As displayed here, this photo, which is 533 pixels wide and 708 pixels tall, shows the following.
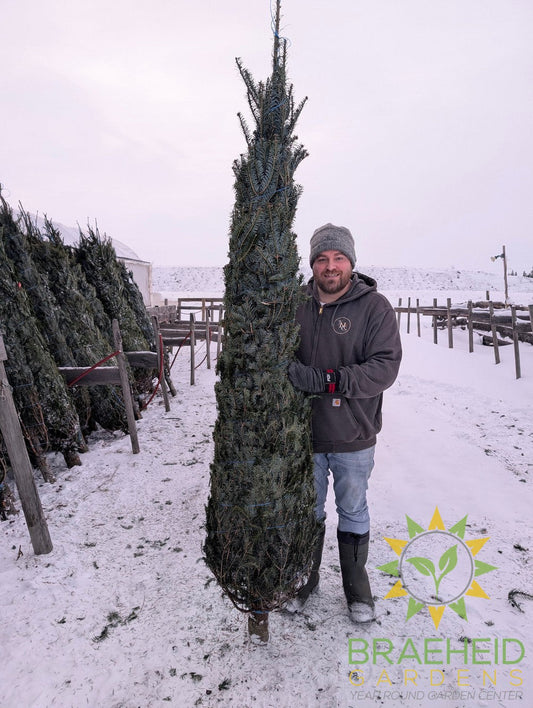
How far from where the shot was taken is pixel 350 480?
100 inches

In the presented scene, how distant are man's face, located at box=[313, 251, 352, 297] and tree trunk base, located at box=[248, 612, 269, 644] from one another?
6.91ft

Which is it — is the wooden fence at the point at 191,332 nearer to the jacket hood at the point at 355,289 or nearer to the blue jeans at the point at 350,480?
the jacket hood at the point at 355,289

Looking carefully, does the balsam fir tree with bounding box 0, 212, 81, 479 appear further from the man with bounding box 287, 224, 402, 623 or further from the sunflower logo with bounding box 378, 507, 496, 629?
the sunflower logo with bounding box 378, 507, 496, 629

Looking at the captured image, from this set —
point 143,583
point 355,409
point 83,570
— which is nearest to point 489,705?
point 355,409

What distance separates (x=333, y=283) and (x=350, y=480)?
1.32 m

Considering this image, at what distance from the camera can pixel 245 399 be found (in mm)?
2148

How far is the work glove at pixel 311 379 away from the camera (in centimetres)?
224

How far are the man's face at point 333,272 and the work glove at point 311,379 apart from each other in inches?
23.0

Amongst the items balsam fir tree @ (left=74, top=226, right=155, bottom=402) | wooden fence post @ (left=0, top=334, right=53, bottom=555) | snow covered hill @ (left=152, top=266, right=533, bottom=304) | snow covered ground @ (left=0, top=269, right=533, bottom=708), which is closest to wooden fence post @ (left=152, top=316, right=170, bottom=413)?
balsam fir tree @ (left=74, top=226, right=155, bottom=402)

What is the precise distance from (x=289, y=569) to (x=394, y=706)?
893mm

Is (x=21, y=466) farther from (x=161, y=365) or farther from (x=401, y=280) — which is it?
A: (x=401, y=280)

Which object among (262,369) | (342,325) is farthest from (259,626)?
(342,325)

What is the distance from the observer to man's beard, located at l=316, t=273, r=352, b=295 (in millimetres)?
2459

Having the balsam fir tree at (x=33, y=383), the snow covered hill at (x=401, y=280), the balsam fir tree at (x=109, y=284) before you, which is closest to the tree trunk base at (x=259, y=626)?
the balsam fir tree at (x=33, y=383)
